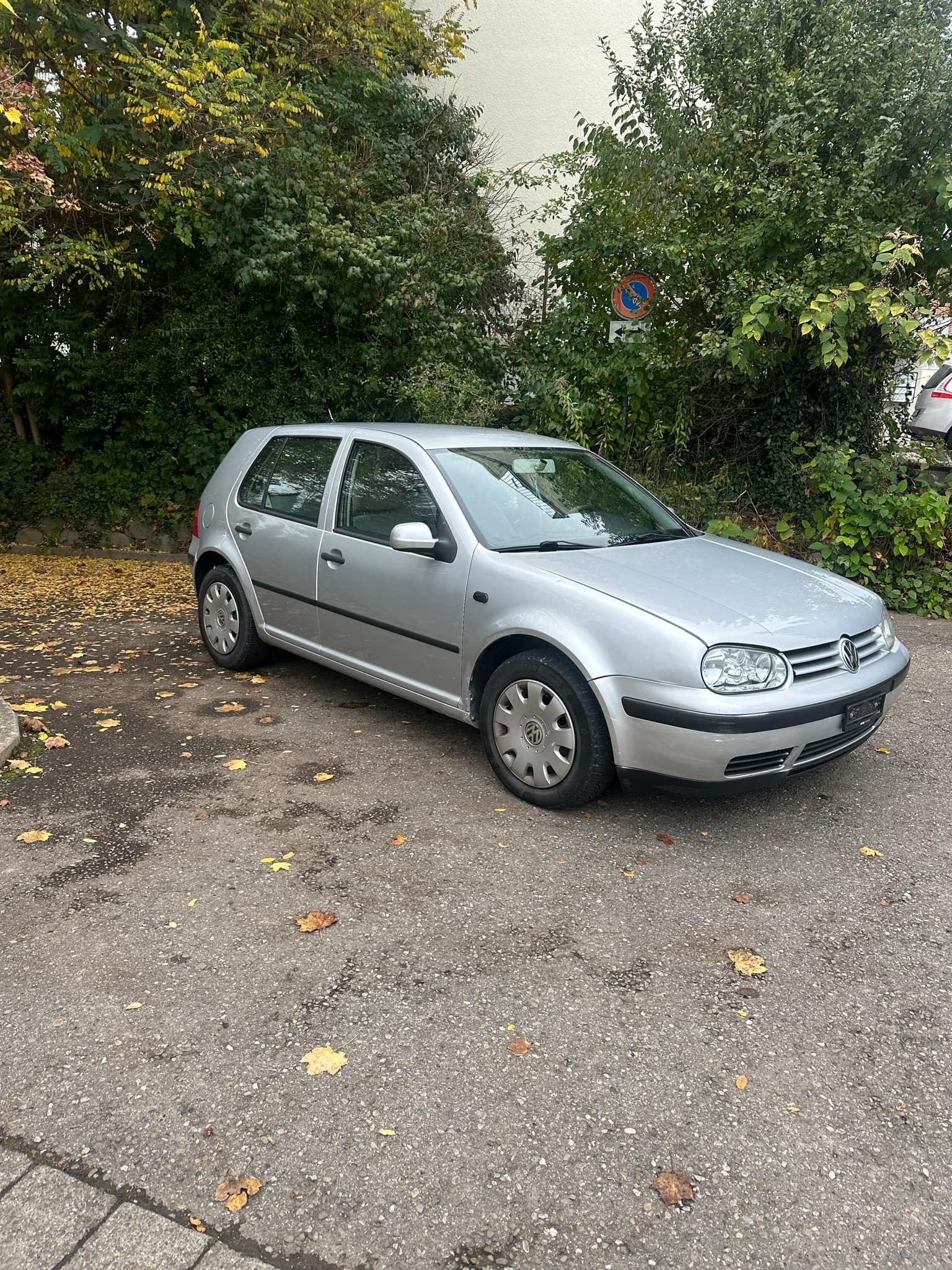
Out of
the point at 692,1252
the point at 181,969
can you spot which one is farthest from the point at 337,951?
the point at 692,1252

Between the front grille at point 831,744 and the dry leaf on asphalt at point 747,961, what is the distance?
3.08 ft

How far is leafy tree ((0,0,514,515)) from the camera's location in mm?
7609

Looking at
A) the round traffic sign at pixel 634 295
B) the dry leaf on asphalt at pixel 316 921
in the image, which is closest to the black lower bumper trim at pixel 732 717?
the dry leaf on asphalt at pixel 316 921

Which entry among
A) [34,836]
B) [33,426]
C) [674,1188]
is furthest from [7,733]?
[33,426]

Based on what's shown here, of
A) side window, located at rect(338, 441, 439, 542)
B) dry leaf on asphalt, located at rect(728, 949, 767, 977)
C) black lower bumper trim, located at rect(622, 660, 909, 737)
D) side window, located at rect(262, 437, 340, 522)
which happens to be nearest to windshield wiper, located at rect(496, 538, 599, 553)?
side window, located at rect(338, 441, 439, 542)

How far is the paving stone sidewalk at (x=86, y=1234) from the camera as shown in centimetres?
188

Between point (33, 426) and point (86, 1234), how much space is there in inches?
419

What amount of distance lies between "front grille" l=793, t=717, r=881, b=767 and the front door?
1.54 m

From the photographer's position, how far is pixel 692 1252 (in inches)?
76.2

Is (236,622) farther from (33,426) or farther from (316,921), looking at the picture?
(33,426)

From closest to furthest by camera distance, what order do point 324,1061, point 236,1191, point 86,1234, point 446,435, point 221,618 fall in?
point 86,1234 → point 236,1191 → point 324,1061 → point 446,435 → point 221,618

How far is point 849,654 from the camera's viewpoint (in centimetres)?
385

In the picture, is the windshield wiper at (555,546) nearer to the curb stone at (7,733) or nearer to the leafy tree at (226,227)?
the curb stone at (7,733)

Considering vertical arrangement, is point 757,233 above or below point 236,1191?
above
